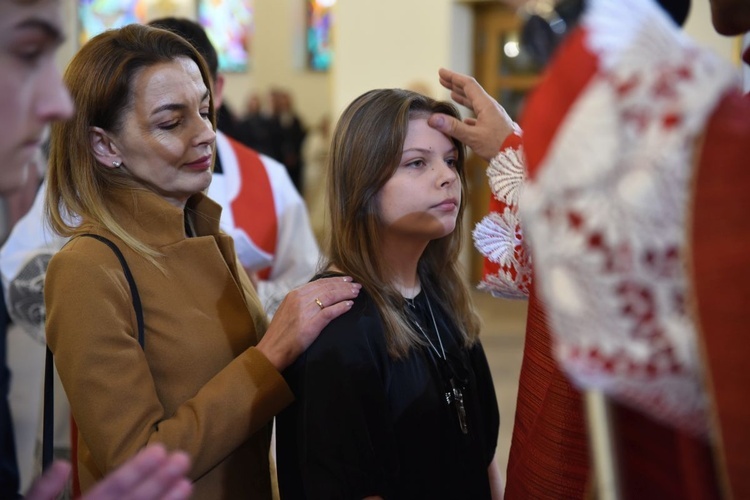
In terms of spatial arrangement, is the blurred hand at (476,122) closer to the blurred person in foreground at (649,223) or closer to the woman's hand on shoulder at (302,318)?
the woman's hand on shoulder at (302,318)

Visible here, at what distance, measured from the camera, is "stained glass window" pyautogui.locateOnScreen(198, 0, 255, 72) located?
14734mm

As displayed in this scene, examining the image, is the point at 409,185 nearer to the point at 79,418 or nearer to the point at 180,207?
the point at 180,207

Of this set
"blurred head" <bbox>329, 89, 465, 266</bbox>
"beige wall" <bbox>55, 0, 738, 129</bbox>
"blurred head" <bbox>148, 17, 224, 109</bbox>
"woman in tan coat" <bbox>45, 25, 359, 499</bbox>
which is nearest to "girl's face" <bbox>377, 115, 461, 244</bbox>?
"blurred head" <bbox>329, 89, 465, 266</bbox>

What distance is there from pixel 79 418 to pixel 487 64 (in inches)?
270

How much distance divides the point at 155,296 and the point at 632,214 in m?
1.07

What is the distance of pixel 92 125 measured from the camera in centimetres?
164

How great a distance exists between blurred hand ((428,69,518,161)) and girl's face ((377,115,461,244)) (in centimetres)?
4

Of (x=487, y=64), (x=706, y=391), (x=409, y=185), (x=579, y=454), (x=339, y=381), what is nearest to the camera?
(x=706, y=391)

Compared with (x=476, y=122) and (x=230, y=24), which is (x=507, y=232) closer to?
(x=476, y=122)

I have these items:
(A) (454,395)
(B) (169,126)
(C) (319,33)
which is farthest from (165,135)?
(C) (319,33)

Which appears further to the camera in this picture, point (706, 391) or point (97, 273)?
point (97, 273)

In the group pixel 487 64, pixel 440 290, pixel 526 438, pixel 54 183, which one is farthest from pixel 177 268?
pixel 487 64

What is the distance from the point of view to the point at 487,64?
25.3ft

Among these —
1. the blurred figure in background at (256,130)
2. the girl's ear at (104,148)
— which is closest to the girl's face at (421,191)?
the girl's ear at (104,148)
